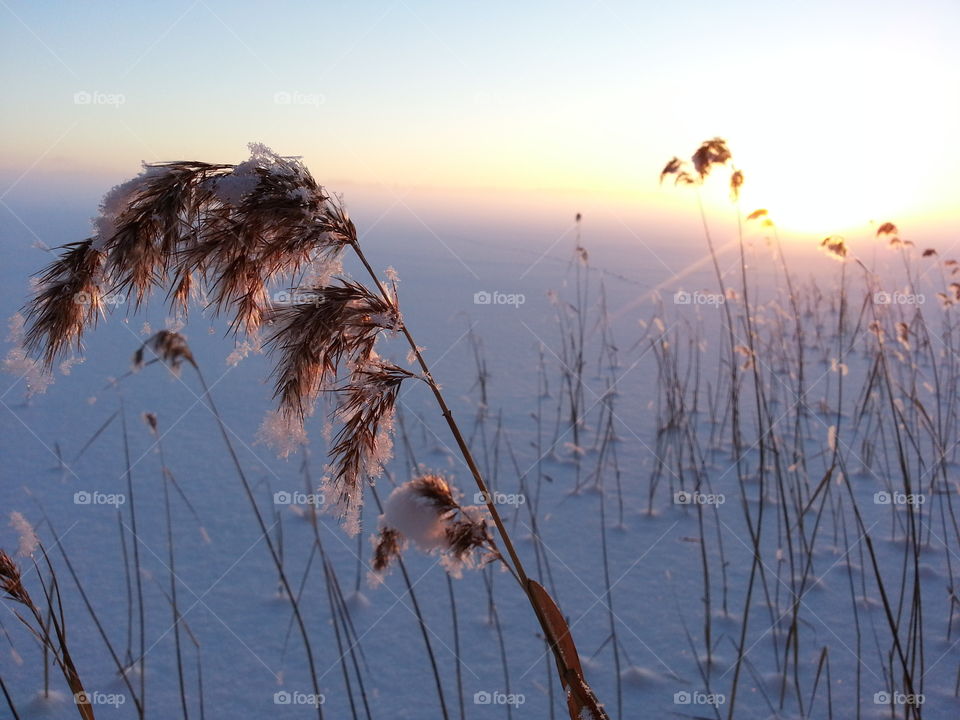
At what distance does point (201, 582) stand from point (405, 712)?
3.36 feet

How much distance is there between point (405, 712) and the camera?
1.86 meters
